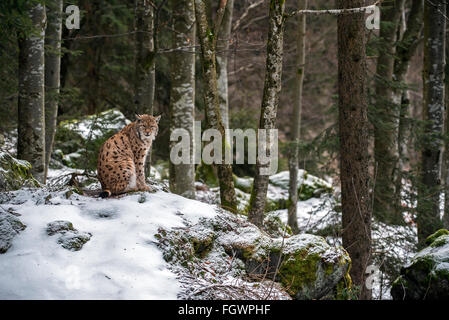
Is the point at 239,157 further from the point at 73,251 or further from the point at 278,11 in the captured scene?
the point at 73,251

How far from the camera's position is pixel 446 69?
42.5ft

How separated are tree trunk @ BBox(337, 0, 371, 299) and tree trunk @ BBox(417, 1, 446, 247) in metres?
4.18

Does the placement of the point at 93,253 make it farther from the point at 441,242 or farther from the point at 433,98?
the point at 433,98

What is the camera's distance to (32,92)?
744 centimetres

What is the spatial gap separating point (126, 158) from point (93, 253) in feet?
6.92

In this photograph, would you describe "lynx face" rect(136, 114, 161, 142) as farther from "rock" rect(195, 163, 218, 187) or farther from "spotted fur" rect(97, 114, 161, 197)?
"rock" rect(195, 163, 218, 187)

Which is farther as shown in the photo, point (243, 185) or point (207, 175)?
point (243, 185)

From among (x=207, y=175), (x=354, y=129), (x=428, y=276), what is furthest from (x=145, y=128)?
(x=207, y=175)

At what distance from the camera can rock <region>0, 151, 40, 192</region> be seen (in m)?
5.80

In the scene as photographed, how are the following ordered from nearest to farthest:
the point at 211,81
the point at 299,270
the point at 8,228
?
1. the point at 8,228
2. the point at 299,270
3. the point at 211,81

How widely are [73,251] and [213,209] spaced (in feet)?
7.15

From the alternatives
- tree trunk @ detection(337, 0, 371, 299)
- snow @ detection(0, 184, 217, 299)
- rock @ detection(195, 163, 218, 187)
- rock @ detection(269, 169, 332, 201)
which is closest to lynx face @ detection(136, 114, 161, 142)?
snow @ detection(0, 184, 217, 299)
